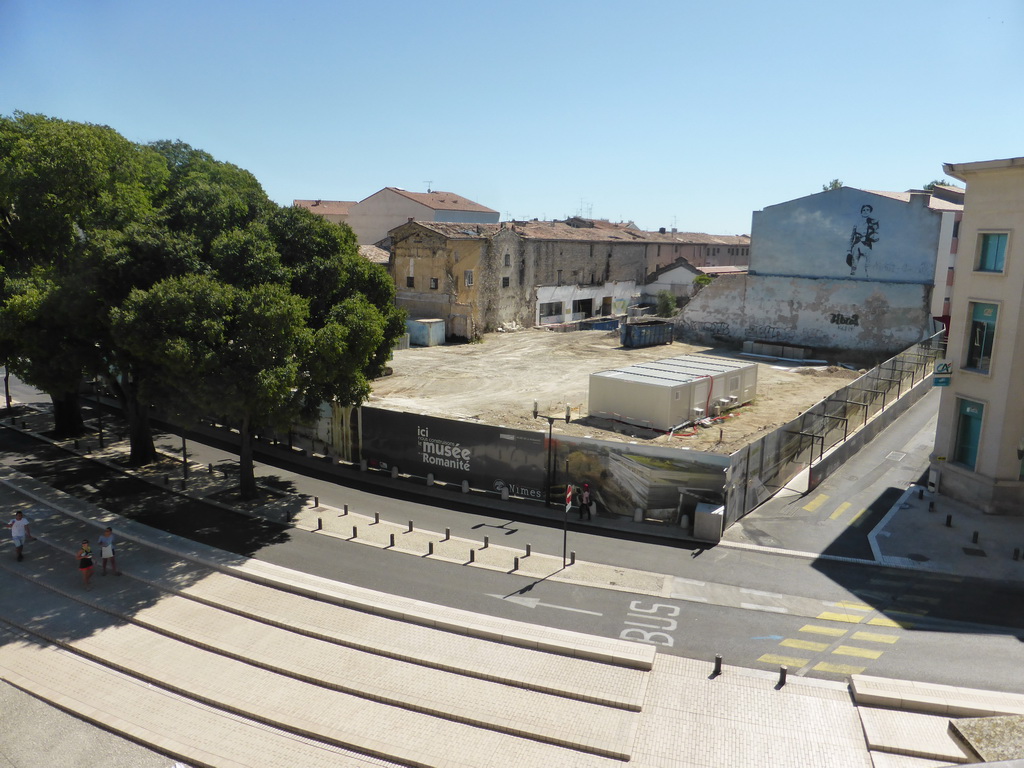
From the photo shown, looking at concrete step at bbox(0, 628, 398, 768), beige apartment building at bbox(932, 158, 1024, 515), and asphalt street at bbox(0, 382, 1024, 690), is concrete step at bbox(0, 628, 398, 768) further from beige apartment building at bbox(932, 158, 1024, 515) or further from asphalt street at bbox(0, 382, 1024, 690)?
beige apartment building at bbox(932, 158, 1024, 515)

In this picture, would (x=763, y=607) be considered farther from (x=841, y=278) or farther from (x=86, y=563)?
(x=841, y=278)

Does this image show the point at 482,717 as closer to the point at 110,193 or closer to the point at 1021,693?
the point at 1021,693

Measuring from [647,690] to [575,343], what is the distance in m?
44.7

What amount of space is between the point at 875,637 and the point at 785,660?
104 inches

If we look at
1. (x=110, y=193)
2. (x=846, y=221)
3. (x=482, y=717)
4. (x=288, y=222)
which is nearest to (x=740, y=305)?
(x=846, y=221)

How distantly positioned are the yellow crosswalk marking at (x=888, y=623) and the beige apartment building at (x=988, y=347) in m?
9.32

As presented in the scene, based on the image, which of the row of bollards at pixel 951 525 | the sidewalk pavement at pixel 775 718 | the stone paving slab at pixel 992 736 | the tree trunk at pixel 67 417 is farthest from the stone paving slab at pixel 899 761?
the tree trunk at pixel 67 417

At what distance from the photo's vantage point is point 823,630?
1739cm

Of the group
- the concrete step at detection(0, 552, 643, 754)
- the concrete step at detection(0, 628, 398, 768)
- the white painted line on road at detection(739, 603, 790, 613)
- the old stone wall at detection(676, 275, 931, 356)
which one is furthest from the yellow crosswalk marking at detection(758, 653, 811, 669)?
the old stone wall at detection(676, 275, 931, 356)

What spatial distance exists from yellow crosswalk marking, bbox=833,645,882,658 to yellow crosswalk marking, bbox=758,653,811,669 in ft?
3.09

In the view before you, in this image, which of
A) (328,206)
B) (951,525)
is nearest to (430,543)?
(951,525)

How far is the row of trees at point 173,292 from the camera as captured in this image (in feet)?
69.6

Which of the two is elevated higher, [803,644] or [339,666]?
[803,644]

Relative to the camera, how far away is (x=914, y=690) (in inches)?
577
